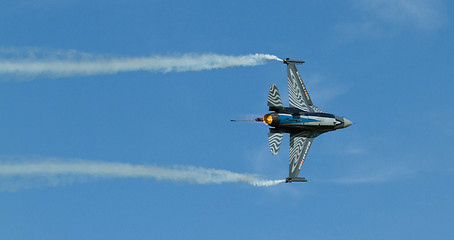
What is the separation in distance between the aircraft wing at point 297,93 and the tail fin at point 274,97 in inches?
171

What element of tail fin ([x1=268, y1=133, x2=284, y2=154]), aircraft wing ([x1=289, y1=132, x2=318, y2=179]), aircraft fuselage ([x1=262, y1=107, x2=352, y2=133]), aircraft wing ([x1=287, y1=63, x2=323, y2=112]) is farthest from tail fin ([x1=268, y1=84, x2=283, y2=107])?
aircraft wing ([x1=289, y1=132, x2=318, y2=179])

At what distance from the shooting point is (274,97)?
98.1 m

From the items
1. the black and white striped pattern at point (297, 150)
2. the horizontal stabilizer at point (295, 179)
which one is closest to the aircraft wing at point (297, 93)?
the black and white striped pattern at point (297, 150)

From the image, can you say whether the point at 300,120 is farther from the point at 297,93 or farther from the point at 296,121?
the point at 297,93

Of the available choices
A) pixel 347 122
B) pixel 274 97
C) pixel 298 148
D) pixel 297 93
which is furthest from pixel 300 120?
pixel 347 122

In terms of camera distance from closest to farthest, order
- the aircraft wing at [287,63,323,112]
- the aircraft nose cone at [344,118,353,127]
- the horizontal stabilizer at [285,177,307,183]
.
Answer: the horizontal stabilizer at [285,177,307,183] → the aircraft wing at [287,63,323,112] → the aircraft nose cone at [344,118,353,127]

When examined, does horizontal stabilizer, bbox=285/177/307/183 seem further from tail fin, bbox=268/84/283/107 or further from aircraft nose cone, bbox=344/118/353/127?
tail fin, bbox=268/84/283/107

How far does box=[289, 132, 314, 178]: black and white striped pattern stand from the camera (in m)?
102

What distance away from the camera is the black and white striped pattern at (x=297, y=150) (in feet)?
334

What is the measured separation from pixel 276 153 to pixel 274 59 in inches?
506

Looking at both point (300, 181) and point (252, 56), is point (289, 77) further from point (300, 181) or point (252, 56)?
point (300, 181)

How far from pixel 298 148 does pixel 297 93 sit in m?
7.33

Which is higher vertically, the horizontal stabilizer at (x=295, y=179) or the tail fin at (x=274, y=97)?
the tail fin at (x=274, y=97)

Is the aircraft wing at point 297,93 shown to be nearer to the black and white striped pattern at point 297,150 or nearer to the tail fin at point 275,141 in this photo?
the black and white striped pattern at point 297,150
